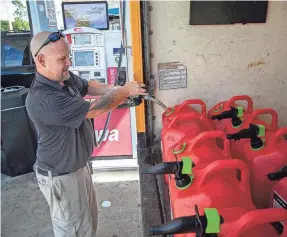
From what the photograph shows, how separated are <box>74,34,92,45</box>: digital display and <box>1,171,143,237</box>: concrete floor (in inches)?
52.0

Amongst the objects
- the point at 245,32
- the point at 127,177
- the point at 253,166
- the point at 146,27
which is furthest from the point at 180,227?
the point at 127,177

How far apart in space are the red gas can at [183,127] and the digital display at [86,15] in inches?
72.4

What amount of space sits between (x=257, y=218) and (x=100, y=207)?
2.00m

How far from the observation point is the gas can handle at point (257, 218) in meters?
0.76

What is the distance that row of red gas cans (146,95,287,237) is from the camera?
780 millimetres

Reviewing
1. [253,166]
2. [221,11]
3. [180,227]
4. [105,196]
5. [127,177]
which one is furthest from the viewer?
[127,177]

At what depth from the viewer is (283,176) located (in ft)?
3.38

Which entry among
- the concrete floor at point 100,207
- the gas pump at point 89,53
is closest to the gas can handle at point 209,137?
the concrete floor at point 100,207

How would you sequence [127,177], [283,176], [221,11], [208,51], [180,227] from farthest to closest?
[127,177] < [208,51] < [221,11] < [283,176] < [180,227]

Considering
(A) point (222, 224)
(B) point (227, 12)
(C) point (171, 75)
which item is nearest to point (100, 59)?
(C) point (171, 75)

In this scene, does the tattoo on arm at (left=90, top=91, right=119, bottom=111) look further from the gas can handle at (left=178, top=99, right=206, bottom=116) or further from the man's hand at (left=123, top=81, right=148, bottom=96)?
the gas can handle at (left=178, top=99, right=206, bottom=116)

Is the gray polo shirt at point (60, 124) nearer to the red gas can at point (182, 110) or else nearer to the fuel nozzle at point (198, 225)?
the red gas can at point (182, 110)

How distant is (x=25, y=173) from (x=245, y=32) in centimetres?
266

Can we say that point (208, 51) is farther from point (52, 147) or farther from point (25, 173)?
point (25, 173)
